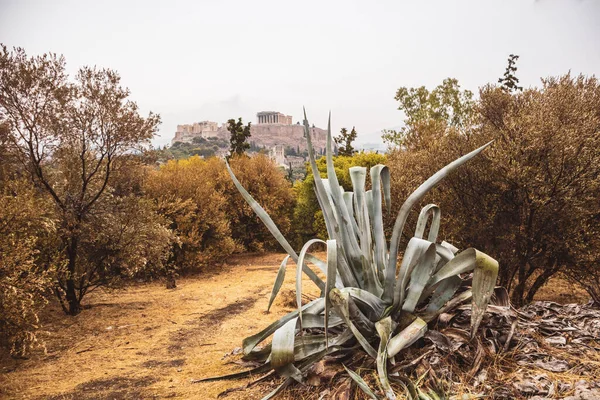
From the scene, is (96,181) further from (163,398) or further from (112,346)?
(163,398)

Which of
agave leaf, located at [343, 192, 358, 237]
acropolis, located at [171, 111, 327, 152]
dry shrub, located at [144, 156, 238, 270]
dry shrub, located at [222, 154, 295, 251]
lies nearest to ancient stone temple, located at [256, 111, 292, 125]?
acropolis, located at [171, 111, 327, 152]

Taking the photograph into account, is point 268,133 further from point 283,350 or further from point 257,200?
point 283,350

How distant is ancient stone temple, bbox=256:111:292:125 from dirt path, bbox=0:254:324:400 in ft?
421

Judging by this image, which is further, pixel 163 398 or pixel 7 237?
pixel 7 237

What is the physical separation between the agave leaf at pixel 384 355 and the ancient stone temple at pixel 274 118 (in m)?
133

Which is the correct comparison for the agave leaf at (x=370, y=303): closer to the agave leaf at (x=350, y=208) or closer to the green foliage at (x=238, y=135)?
the agave leaf at (x=350, y=208)

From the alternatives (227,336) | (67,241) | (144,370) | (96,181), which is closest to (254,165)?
(96,181)

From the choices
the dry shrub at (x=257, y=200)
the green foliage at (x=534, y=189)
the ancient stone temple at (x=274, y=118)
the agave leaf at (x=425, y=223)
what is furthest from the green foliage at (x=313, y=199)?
the ancient stone temple at (x=274, y=118)

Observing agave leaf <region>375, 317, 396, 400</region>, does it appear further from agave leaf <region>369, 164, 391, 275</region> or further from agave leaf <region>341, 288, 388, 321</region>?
agave leaf <region>369, 164, 391, 275</region>

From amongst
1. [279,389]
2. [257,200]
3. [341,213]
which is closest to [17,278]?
[279,389]

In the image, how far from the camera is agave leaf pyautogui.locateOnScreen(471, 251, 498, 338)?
8.16ft

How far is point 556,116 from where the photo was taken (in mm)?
5488

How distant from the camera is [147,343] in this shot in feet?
16.9

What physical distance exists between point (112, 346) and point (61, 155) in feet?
11.5
